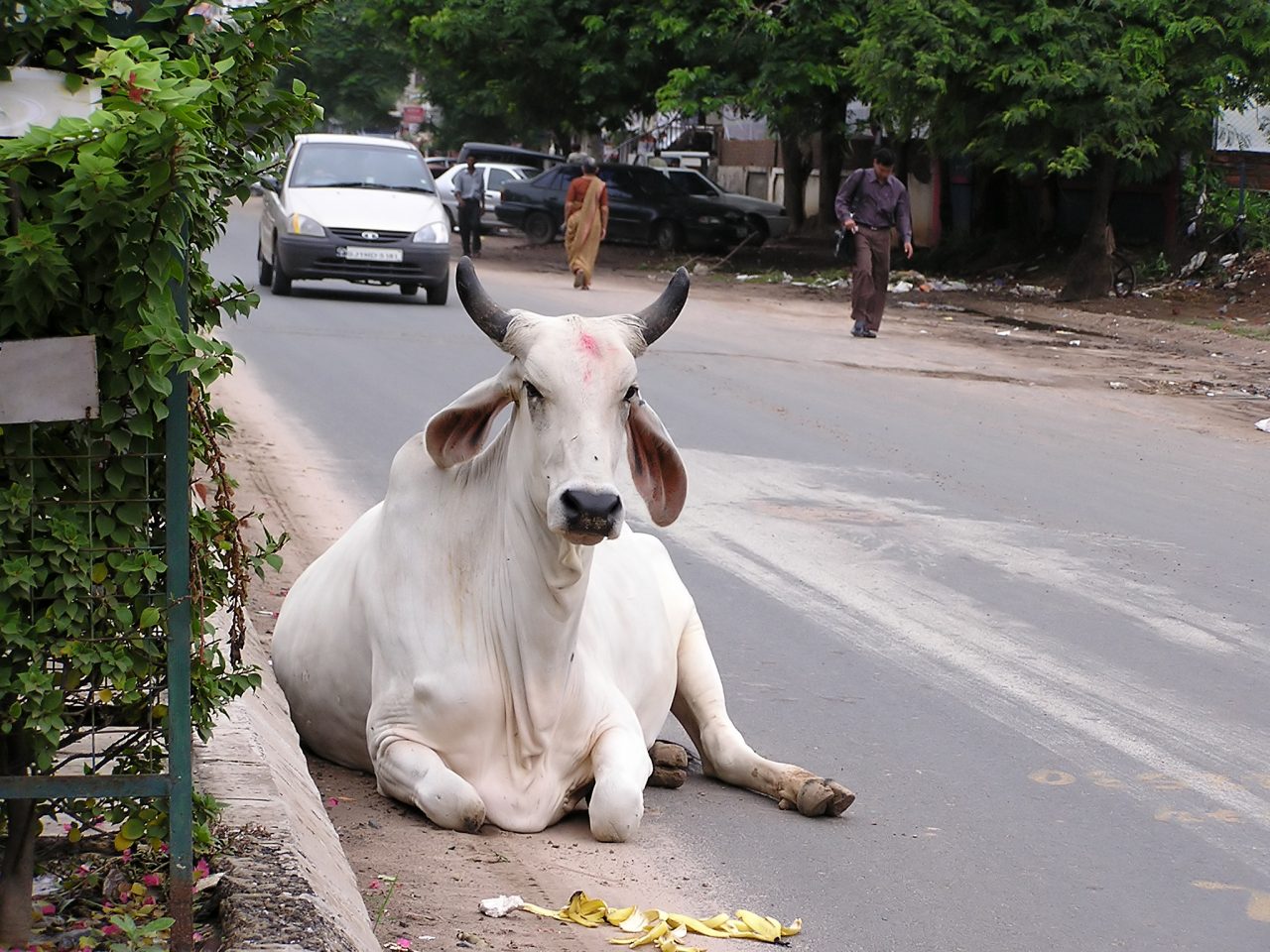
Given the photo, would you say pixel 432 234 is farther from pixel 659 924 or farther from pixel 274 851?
pixel 274 851

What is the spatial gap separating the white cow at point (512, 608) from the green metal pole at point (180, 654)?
134 centimetres

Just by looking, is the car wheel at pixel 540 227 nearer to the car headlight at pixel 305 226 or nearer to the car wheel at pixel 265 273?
the car wheel at pixel 265 273

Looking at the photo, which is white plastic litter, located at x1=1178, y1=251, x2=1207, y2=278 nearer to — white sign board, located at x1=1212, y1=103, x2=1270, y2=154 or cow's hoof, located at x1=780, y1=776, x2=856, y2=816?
white sign board, located at x1=1212, y1=103, x2=1270, y2=154

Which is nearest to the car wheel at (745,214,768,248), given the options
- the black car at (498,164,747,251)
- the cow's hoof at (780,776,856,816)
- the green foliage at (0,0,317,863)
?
the black car at (498,164,747,251)

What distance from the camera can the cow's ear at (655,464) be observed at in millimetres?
5195

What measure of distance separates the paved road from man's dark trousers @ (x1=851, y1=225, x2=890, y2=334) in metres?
4.07

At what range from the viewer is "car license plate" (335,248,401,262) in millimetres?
20672

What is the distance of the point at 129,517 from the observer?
341cm

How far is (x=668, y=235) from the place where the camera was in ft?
114

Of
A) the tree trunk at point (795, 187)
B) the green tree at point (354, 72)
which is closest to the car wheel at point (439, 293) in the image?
the tree trunk at point (795, 187)

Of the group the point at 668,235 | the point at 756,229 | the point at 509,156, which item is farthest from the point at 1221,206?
the point at 509,156

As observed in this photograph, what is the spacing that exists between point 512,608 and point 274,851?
125 cm

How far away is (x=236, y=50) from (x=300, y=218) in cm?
1737

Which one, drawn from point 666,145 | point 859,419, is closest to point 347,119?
point 666,145
